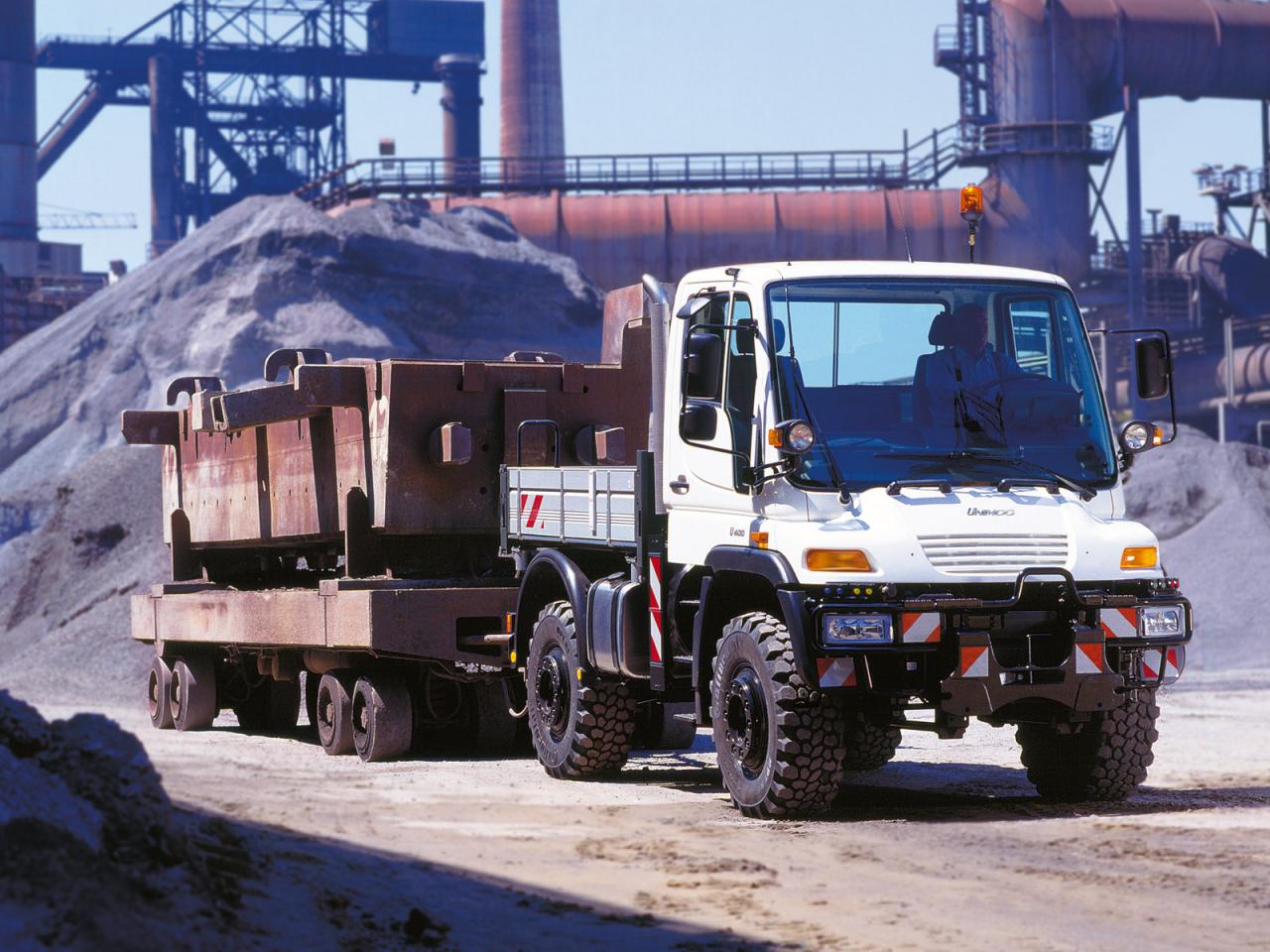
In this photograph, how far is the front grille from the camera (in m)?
8.97

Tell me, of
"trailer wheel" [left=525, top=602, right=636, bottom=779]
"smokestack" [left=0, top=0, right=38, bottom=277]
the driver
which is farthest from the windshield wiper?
"smokestack" [left=0, top=0, right=38, bottom=277]

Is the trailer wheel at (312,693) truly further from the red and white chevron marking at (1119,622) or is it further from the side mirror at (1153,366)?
the side mirror at (1153,366)

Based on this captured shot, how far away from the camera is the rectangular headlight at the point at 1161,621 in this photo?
9.26 m

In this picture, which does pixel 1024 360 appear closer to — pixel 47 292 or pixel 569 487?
pixel 569 487

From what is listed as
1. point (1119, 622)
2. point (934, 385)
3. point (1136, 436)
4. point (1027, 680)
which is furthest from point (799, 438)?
point (1136, 436)

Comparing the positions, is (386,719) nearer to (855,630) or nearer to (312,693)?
(312,693)

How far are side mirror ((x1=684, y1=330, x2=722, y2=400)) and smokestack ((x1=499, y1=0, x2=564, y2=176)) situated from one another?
5299 cm

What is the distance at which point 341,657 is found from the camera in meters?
13.0

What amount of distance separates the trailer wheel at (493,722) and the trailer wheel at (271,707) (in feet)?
10.7

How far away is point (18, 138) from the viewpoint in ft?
221

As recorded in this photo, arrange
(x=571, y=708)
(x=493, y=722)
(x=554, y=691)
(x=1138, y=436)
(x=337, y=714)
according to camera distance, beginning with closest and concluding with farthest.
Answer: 1. (x=1138, y=436)
2. (x=571, y=708)
3. (x=554, y=691)
4. (x=337, y=714)
5. (x=493, y=722)

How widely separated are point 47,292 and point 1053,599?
182 feet

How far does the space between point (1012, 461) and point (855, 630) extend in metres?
1.31

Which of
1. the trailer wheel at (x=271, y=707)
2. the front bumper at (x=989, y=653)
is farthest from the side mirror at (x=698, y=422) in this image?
the trailer wheel at (x=271, y=707)
